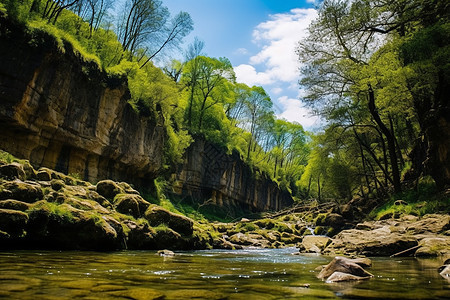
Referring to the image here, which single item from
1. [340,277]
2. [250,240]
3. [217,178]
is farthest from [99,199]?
[217,178]

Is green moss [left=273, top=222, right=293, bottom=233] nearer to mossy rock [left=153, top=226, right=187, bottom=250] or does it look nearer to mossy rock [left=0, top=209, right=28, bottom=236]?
mossy rock [left=153, top=226, right=187, bottom=250]

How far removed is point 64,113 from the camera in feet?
57.5

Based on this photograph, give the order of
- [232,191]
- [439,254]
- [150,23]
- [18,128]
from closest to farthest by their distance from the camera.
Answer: [439,254], [18,128], [150,23], [232,191]

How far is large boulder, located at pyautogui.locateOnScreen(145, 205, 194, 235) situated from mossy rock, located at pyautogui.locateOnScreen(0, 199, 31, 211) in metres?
4.88

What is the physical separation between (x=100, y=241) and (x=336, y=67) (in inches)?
672

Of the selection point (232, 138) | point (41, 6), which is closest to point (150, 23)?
point (41, 6)

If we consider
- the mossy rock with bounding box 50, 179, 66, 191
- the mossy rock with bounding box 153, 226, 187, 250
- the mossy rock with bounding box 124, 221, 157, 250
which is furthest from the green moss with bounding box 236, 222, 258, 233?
the mossy rock with bounding box 50, 179, 66, 191

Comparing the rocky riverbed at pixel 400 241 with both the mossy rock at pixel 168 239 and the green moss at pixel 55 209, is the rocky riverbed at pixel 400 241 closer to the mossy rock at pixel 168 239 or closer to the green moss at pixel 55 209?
the mossy rock at pixel 168 239

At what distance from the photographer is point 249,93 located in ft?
163

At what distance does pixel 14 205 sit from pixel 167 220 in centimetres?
596

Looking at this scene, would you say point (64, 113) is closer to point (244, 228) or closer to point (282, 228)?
point (244, 228)

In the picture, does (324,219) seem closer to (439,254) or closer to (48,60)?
(439,254)

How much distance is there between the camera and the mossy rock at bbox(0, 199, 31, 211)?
7.55m

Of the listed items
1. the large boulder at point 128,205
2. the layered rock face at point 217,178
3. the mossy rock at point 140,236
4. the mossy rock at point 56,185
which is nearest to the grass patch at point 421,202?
the mossy rock at point 140,236
